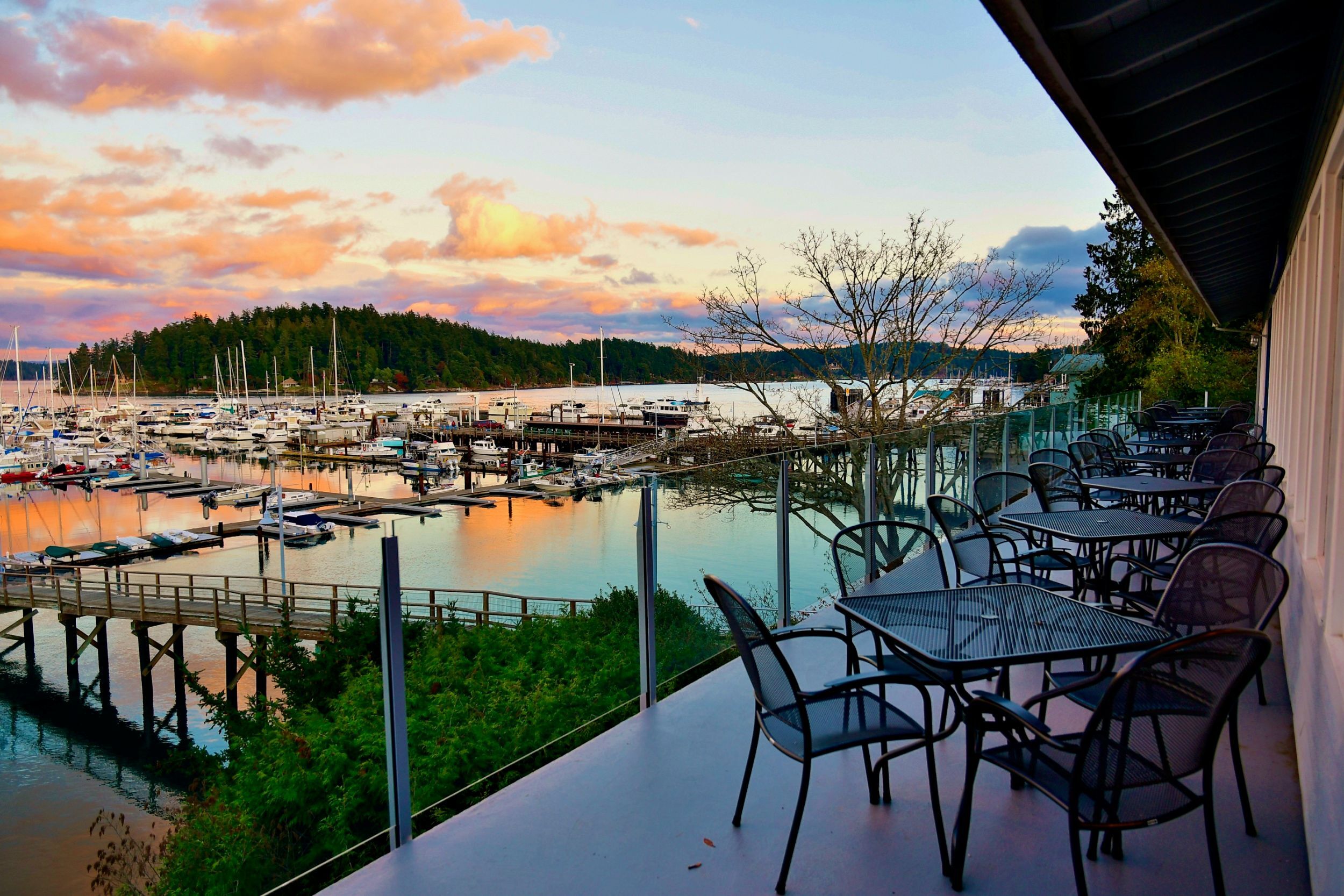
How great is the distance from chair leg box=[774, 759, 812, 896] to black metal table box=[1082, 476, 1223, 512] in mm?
3859

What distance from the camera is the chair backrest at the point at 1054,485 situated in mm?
5410

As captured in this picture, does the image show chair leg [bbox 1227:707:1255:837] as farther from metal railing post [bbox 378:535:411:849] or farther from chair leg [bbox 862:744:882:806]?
metal railing post [bbox 378:535:411:849]

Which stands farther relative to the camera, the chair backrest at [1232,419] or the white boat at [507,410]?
the white boat at [507,410]

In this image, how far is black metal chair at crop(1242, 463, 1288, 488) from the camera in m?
4.96

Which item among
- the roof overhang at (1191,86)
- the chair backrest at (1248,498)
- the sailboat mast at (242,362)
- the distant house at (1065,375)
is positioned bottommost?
the chair backrest at (1248,498)

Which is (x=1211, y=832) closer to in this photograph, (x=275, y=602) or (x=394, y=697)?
(x=394, y=697)

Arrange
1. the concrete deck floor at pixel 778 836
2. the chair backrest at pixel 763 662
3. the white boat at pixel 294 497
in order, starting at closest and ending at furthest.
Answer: the chair backrest at pixel 763 662, the concrete deck floor at pixel 778 836, the white boat at pixel 294 497

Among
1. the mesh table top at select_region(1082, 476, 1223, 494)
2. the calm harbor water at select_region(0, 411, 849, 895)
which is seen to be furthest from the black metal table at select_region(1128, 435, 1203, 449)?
the calm harbor water at select_region(0, 411, 849, 895)

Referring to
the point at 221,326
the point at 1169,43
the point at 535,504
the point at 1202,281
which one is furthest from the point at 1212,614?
the point at 221,326

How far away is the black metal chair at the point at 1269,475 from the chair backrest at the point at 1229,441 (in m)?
1.14

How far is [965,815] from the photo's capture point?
7.33 ft

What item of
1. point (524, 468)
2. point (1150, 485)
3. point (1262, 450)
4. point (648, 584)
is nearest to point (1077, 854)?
point (648, 584)

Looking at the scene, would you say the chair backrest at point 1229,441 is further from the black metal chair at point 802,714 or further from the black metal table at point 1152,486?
the black metal chair at point 802,714

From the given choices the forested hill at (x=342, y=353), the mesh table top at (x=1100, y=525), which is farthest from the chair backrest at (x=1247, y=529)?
the forested hill at (x=342, y=353)
